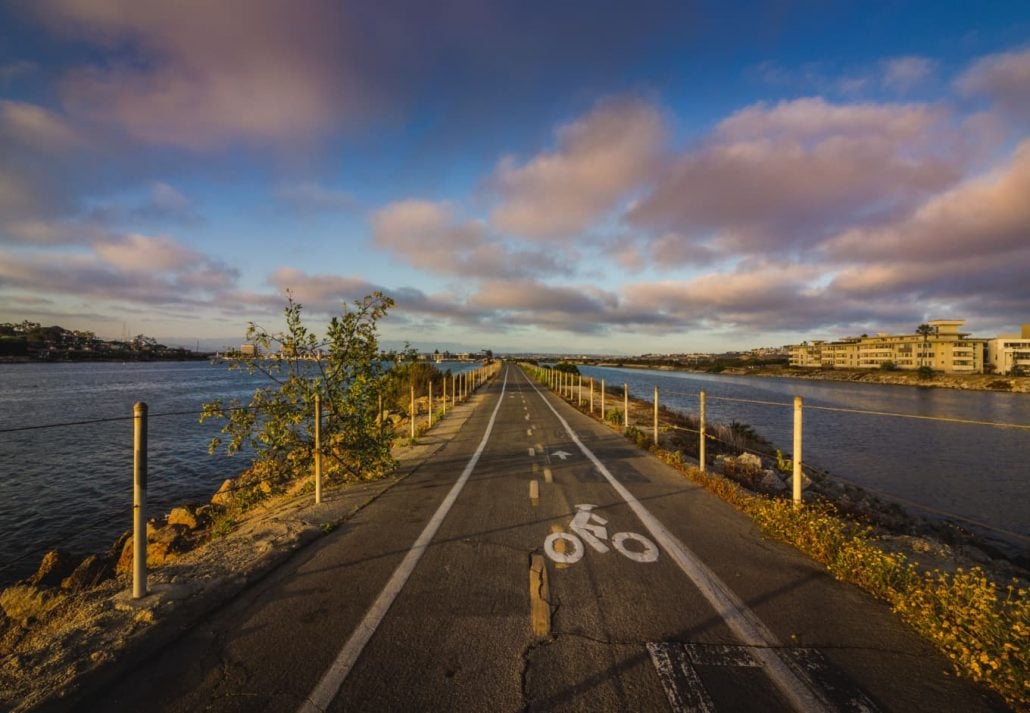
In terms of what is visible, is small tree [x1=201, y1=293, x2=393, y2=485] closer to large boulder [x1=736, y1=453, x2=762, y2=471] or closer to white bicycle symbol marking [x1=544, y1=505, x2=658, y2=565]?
white bicycle symbol marking [x1=544, y1=505, x2=658, y2=565]

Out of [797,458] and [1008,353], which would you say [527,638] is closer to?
[797,458]

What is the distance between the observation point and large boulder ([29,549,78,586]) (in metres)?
8.32

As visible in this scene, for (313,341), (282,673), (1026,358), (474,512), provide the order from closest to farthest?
(282,673), (474,512), (313,341), (1026,358)

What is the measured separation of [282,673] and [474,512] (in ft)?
13.5

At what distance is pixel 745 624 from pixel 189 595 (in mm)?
5415

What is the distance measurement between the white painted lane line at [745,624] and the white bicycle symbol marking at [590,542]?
0.91 ft

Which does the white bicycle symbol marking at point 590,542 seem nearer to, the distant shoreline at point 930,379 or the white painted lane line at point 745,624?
the white painted lane line at point 745,624

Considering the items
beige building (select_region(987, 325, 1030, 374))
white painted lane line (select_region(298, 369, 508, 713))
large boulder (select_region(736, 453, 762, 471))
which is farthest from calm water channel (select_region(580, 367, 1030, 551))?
beige building (select_region(987, 325, 1030, 374))

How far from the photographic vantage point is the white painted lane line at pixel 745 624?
3.11 m

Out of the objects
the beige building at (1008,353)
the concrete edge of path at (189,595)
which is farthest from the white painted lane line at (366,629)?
the beige building at (1008,353)

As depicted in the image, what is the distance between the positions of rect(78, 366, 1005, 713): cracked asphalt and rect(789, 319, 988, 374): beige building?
140m

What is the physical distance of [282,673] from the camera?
132 inches

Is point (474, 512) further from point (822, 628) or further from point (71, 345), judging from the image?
point (71, 345)

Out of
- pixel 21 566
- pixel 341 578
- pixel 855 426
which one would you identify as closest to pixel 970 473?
pixel 855 426
